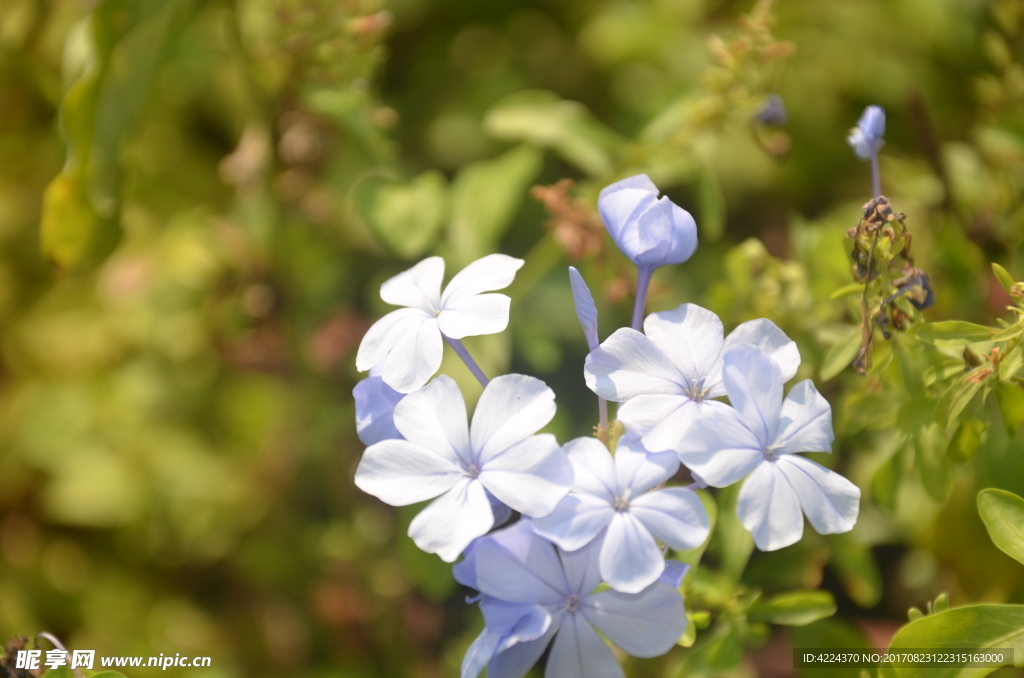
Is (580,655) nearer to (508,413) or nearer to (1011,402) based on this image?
(508,413)

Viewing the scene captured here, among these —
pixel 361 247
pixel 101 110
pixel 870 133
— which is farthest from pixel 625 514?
pixel 361 247

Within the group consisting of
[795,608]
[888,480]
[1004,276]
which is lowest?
[795,608]

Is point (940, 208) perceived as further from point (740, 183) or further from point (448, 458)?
point (448, 458)

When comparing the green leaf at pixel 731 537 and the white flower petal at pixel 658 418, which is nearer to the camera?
the white flower petal at pixel 658 418

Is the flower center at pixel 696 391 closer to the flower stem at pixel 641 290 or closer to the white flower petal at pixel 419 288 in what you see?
the flower stem at pixel 641 290

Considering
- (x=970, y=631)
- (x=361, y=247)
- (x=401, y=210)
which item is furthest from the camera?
(x=361, y=247)

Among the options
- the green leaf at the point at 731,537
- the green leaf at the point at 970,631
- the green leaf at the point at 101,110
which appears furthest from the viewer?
the green leaf at the point at 101,110

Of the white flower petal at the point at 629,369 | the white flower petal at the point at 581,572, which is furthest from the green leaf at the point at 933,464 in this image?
the white flower petal at the point at 581,572
